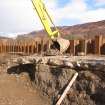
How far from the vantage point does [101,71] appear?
9742mm

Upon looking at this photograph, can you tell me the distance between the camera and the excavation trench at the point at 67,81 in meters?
9.59

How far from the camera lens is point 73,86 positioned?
10312 millimetres

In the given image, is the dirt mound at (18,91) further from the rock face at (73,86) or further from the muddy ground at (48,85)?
the rock face at (73,86)

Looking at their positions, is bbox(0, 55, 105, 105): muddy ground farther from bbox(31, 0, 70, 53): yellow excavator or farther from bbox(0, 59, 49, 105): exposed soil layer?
bbox(31, 0, 70, 53): yellow excavator

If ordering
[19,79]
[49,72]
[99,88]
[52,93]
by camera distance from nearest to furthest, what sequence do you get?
[99,88] < [52,93] < [49,72] < [19,79]

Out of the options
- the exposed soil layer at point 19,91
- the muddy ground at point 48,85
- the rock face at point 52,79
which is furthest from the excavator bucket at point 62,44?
the rock face at point 52,79

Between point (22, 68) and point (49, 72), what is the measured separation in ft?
8.02

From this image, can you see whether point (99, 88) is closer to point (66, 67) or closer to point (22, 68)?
point (66, 67)

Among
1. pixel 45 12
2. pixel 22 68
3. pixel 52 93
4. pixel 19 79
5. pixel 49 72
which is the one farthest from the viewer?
pixel 45 12

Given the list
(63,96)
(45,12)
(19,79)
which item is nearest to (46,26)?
(45,12)

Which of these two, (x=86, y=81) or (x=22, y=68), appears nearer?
(x=86, y=81)

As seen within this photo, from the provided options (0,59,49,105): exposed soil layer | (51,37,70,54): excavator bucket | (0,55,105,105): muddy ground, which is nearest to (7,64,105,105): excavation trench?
(0,55,105,105): muddy ground

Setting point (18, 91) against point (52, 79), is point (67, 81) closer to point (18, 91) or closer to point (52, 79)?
point (52, 79)

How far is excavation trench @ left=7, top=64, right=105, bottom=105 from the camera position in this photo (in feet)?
31.5
